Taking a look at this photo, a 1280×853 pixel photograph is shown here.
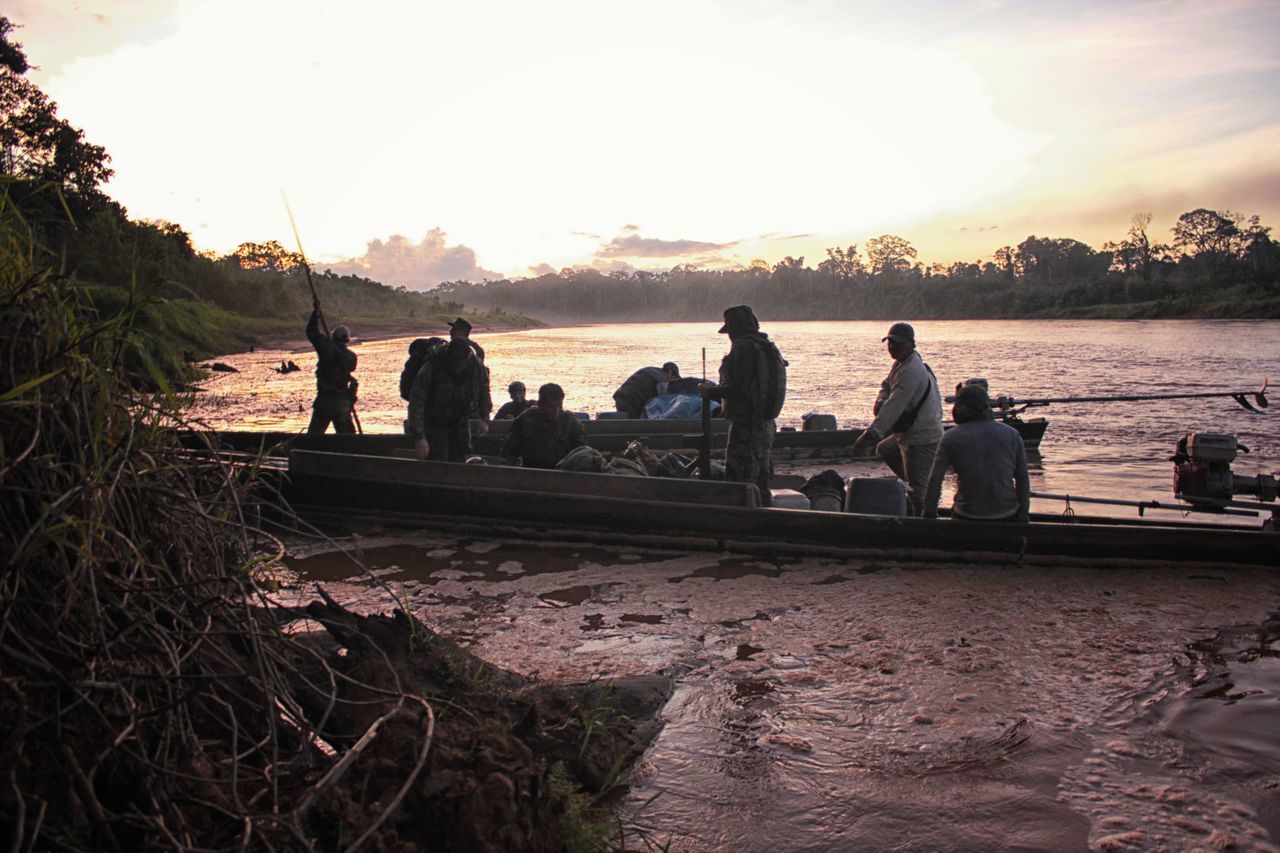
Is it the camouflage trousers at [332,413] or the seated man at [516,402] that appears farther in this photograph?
the camouflage trousers at [332,413]

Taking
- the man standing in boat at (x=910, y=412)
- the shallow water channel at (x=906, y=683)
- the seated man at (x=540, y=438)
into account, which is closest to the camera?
the shallow water channel at (x=906, y=683)

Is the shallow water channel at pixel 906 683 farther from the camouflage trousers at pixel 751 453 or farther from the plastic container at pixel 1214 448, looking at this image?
the plastic container at pixel 1214 448

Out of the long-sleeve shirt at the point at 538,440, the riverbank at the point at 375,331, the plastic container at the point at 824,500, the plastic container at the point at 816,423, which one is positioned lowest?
the plastic container at the point at 824,500

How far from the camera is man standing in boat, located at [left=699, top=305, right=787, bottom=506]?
7.84 metres

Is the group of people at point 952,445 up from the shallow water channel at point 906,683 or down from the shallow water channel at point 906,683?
up

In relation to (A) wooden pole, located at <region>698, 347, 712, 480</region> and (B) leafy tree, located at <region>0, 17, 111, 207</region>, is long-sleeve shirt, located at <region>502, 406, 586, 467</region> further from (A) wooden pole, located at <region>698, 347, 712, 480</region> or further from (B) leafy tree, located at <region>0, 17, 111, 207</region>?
(B) leafy tree, located at <region>0, 17, 111, 207</region>

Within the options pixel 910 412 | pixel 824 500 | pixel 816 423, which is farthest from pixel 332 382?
pixel 910 412

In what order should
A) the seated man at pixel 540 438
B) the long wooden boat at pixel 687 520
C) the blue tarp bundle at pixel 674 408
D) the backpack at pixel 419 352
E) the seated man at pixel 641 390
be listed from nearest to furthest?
the long wooden boat at pixel 687 520
the seated man at pixel 540 438
the backpack at pixel 419 352
the blue tarp bundle at pixel 674 408
the seated man at pixel 641 390

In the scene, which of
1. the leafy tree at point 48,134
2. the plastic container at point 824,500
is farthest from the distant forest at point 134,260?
the plastic container at point 824,500

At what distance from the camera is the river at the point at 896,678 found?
12.0 feet

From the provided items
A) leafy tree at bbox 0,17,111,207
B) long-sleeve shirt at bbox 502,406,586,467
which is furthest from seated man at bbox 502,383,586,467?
leafy tree at bbox 0,17,111,207

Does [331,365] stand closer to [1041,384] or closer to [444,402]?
[444,402]

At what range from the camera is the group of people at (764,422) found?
22.0ft

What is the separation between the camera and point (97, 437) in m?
2.56
